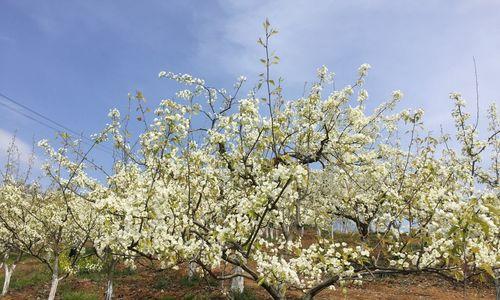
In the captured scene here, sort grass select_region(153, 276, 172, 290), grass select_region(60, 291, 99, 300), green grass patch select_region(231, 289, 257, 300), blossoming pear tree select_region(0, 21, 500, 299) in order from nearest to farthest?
blossoming pear tree select_region(0, 21, 500, 299), green grass patch select_region(231, 289, 257, 300), grass select_region(60, 291, 99, 300), grass select_region(153, 276, 172, 290)

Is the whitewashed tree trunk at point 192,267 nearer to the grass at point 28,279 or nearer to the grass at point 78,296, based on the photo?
the grass at point 78,296

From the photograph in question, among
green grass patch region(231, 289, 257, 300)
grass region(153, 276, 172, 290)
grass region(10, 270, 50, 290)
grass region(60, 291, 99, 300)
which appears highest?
grass region(10, 270, 50, 290)

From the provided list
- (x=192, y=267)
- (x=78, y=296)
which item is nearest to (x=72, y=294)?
(x=78, y=296)

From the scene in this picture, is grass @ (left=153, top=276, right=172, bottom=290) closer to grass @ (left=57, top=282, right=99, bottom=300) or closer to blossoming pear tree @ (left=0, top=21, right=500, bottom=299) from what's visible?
grass @ (left=57, top=282, right=99, bottom=300)

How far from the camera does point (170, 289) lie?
21.0 meters

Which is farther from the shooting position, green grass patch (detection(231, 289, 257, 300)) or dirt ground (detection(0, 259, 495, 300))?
dirt ground (detection(0, 259, 495, 300))

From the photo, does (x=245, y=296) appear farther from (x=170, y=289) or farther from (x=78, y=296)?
(x=78, y=296)

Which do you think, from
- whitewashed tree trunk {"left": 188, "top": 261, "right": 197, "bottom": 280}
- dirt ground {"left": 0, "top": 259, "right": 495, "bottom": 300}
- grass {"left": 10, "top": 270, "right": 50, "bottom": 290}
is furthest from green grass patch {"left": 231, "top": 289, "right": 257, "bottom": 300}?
grass {"left": 10, "top": 270, "right": 50, "bottom": 290}

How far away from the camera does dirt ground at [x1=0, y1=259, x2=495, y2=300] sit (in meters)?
19.9

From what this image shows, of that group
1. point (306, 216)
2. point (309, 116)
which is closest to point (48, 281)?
point (306, 216)

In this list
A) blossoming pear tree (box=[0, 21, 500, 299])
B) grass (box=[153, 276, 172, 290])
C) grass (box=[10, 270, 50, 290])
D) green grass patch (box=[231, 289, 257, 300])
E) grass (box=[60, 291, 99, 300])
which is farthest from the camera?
grass (box=[10, 270, 50, 290])

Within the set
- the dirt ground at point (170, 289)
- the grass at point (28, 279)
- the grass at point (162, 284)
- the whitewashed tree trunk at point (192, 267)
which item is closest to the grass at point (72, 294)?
the dirt ground at point (170, 289)

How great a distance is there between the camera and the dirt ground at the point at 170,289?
65.2 feet

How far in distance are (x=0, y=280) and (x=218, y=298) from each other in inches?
750
